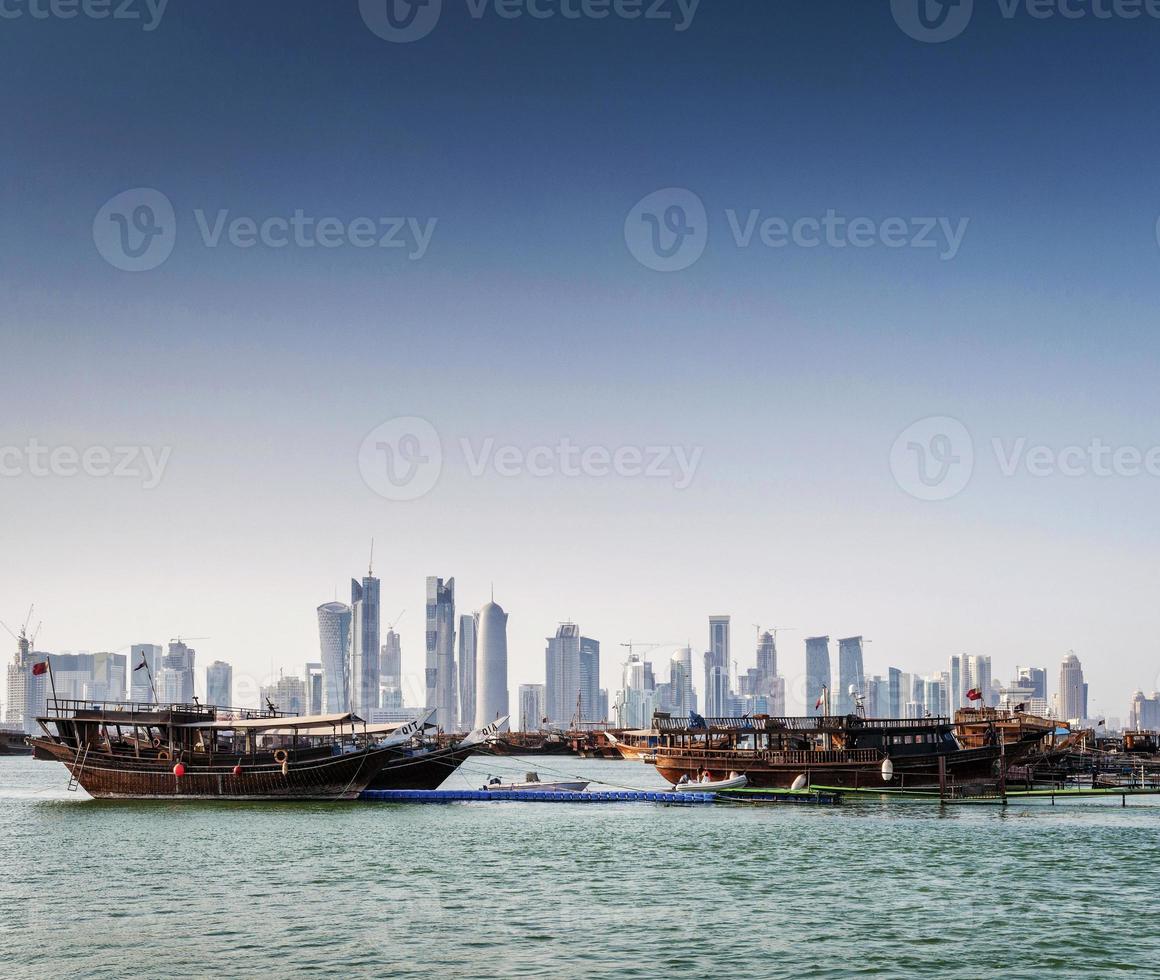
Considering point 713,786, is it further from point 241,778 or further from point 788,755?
point 241,778

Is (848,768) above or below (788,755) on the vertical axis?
below

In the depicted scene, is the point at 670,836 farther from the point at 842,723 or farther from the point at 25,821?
the point at 25,821

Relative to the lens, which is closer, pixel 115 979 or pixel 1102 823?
pixel 115 979

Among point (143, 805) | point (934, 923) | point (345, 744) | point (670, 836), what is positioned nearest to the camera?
point (934, 923)

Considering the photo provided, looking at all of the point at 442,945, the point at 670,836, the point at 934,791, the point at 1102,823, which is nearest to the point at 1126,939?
the point at 442,945

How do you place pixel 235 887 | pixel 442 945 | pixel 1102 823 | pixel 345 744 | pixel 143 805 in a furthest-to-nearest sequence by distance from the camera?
1. pixel 345 744
2. pixel 143 805
3. pixel 1102 823
4. pixel 235 887
5. pixel 442 945

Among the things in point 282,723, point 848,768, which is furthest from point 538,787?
point 282,723

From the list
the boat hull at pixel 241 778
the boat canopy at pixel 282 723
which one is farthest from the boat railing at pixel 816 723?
the boat canopy at pixel 282 723
